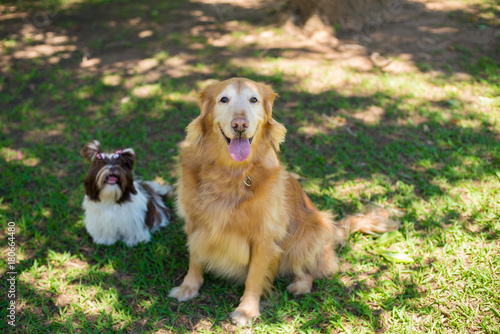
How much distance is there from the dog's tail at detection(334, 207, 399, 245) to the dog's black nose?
171 centimetres

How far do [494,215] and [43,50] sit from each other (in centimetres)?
803

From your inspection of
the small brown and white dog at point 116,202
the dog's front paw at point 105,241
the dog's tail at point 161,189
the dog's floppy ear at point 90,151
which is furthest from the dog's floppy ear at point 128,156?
the dog's front paw at point 105,241

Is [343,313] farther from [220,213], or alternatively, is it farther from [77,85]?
[77,85]

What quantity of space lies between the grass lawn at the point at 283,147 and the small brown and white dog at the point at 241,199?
1.00 ft

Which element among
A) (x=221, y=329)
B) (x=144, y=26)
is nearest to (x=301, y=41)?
(x=144, y=26)

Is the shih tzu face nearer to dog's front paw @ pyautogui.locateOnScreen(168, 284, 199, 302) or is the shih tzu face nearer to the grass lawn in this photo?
the grass lawn

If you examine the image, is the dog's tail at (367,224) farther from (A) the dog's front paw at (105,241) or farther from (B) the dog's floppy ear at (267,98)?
(A) the dog's front paw at (105,241)

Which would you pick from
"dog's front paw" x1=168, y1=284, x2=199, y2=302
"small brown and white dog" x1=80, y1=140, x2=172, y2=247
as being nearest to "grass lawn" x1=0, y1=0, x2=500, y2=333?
"dog's front paw" x1=168, y1=284, x2=199, y2=302

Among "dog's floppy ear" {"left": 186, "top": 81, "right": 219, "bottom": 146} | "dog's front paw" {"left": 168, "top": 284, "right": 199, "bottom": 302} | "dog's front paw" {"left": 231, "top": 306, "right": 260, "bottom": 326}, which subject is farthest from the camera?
"dog's front paw" {"left": 168, "top": 284, "right": 199, "bottom": 302}

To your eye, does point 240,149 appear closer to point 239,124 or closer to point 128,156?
point 239,124

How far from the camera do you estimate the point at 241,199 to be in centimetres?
294

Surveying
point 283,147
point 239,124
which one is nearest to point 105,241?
point 239,124

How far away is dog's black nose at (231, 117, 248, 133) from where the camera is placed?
8.59 feet

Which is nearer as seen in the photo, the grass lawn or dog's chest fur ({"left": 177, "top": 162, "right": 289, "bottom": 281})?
dog's chest fur ({"left": 177, "top": 162, "right": 289, "bottom": 281})
